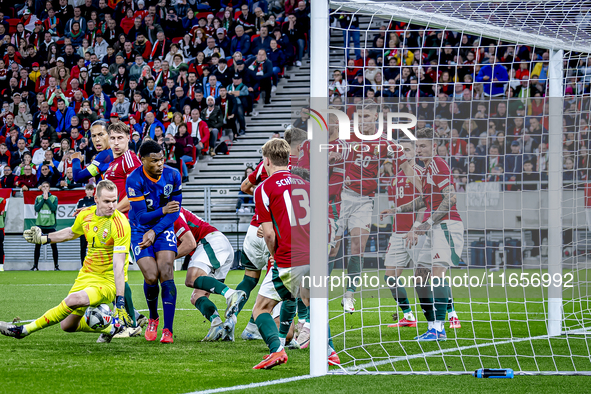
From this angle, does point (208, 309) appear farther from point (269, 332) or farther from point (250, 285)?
point (269, 332)

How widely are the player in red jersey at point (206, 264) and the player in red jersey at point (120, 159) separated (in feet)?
2.56

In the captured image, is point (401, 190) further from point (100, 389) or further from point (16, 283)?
point (16, 283)

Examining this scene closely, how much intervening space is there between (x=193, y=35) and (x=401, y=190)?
45.8ft

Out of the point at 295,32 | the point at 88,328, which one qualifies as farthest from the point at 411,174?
the point at 295,32

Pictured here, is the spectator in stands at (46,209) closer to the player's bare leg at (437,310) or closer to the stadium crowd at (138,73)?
the stadium crowd at (138,73)

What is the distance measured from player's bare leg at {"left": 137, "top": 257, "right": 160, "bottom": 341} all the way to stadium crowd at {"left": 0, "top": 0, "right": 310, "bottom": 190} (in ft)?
32.5

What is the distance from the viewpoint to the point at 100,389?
402 centimetres

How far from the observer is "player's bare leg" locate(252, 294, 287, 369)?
4.57 meters

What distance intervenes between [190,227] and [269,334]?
2.15 metres

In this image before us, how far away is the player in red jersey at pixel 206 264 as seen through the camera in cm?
619

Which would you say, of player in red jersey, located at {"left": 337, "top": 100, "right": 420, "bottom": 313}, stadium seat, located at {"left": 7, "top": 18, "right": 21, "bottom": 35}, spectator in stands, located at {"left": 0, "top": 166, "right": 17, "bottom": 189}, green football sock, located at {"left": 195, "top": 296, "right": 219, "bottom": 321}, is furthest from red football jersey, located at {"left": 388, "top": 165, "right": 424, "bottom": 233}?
stadium seat, located at {"left": 7, "top": 18, "right": 21, "bottom": 35}

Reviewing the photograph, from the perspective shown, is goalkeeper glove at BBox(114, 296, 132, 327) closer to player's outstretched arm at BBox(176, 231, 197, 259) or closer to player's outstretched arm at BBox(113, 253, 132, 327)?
player's outstretched arm at BBox(113, 253, 132, 327)

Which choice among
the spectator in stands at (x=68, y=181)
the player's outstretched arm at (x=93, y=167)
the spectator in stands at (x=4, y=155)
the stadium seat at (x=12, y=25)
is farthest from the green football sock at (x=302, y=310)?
the stadium seat at (x=12, y=25)

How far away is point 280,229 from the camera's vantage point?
16.4 ft
